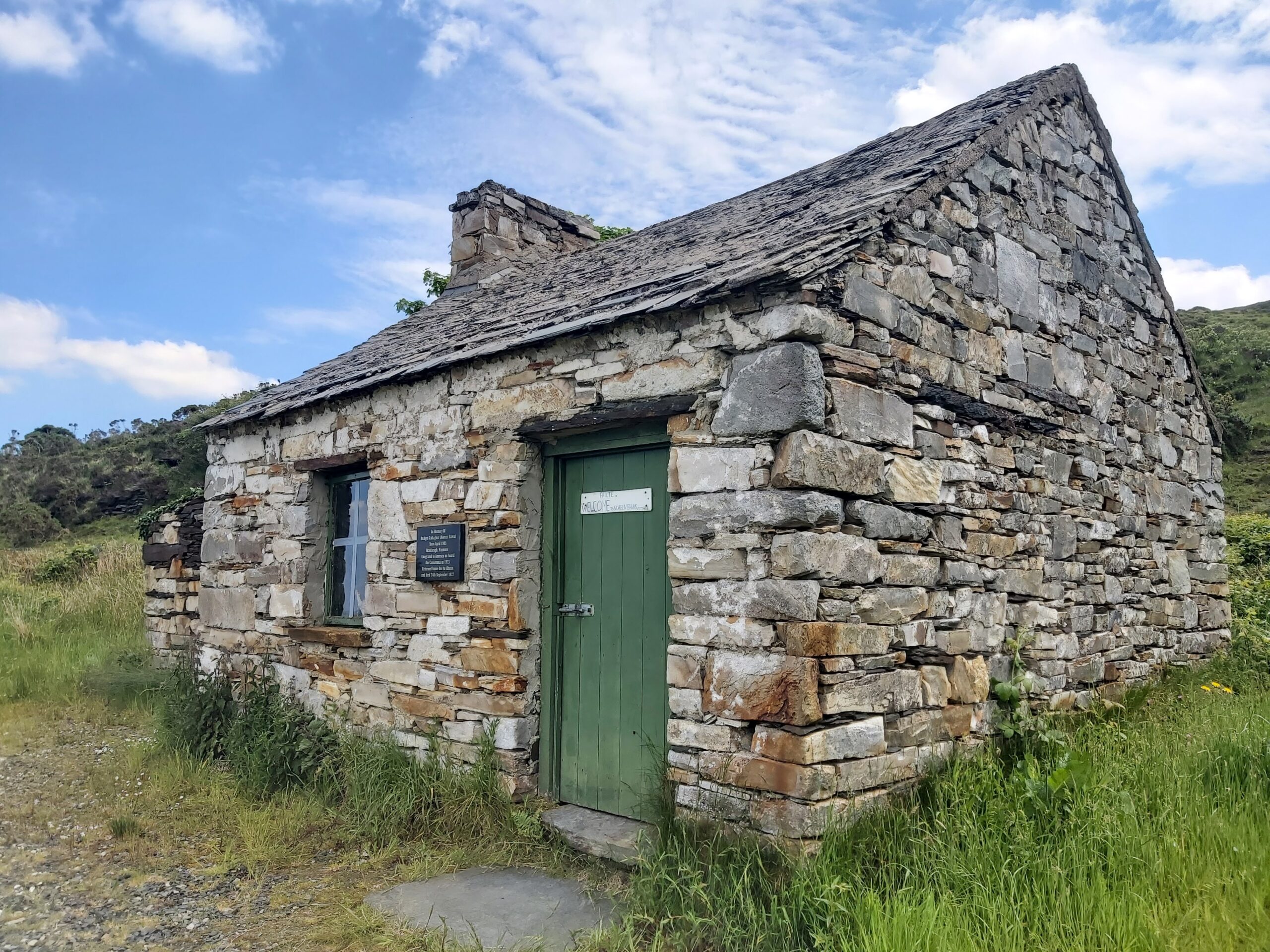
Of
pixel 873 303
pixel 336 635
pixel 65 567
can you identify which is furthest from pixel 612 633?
pixel 65 567

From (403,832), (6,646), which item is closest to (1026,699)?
(403,832)

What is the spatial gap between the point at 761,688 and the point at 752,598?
40 cm

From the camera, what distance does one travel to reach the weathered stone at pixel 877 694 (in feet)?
13.0

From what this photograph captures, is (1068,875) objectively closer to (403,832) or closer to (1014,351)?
(1014,351)

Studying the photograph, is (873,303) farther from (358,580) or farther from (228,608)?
(228,608)

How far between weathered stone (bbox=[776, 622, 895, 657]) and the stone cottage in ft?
0.04

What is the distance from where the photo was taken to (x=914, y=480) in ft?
14.9

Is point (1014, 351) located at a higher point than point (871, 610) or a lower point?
higher

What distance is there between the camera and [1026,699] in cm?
522

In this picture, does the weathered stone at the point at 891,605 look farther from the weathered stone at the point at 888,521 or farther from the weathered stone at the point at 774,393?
the weathered stone at the point at 774,393

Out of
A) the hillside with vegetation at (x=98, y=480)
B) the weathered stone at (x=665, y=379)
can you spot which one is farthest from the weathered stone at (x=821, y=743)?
the hillside with vegetation at (x=98, y=480)

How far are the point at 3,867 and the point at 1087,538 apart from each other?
673cm

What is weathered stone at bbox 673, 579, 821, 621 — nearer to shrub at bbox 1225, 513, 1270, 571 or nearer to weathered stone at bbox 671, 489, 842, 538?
weathered stone at bbox 671, 489, 842, 538

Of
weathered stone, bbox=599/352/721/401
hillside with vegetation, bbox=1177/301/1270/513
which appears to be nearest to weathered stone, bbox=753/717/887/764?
weathered stone, bbox=599/352/721/401
